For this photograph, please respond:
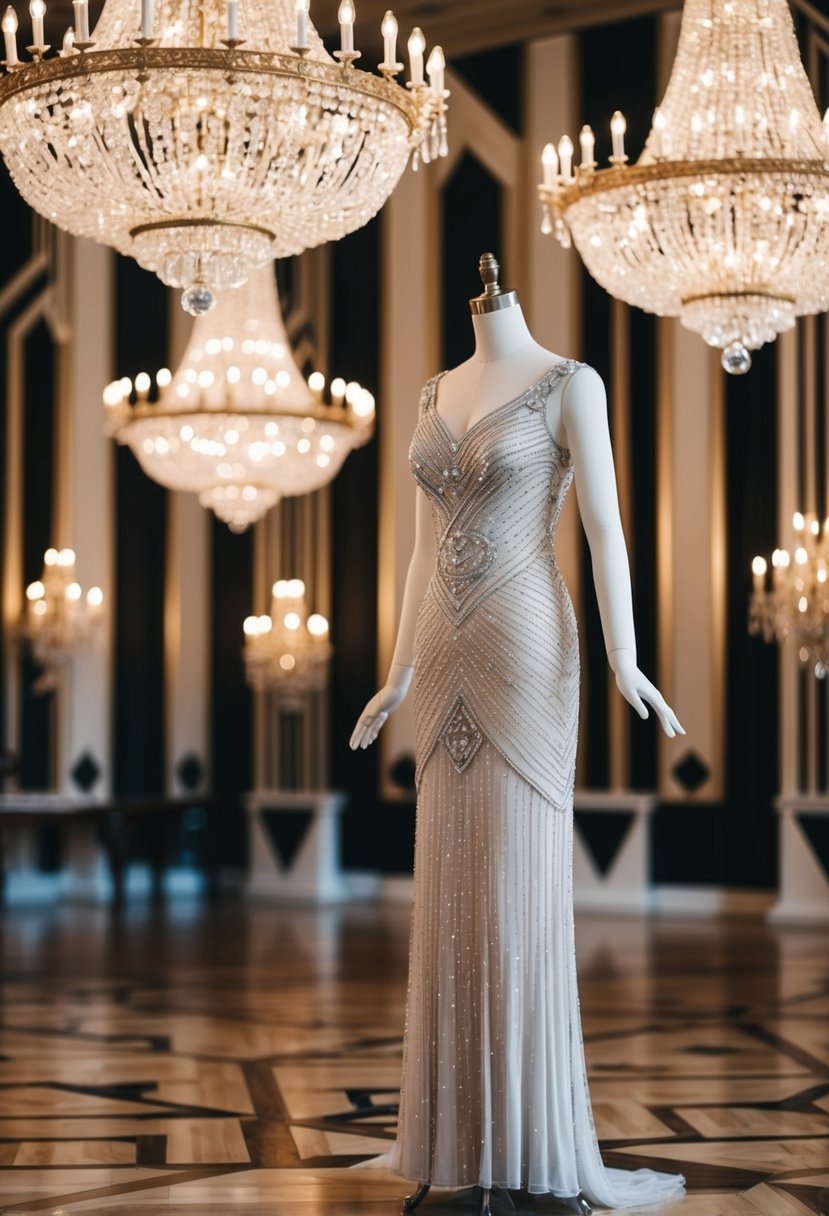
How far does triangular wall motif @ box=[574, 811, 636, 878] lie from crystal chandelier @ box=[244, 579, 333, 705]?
2.03m

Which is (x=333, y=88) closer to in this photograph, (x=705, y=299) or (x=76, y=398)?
(x=705, y=299)

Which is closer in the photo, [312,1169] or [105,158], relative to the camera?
[312,1169]

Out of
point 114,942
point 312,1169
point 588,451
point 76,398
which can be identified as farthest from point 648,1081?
point 76,398

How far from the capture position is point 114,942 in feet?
29.7

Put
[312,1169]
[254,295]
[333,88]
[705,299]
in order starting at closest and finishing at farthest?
[312,1169] → [333,88] → [705,299] → [254,295]

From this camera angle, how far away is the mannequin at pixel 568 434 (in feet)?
11.7

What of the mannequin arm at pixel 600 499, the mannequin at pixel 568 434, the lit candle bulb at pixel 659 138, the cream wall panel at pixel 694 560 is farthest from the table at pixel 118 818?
the mannequin arm at pixel 600 499

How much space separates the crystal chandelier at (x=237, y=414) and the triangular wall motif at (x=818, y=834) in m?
3.38

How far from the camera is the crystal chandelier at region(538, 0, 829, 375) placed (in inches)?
223

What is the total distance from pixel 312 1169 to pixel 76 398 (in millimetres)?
9017

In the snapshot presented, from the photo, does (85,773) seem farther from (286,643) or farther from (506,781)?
(506,781)

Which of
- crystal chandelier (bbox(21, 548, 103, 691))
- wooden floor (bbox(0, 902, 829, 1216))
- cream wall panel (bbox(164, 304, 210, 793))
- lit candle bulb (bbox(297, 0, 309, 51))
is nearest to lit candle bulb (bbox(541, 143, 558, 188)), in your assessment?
lit candle bulb (bbox(297, 0, 309, 51))

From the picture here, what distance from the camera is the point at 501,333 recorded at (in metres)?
3.72

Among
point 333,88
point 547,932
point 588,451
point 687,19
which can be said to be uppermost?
point 687,19
